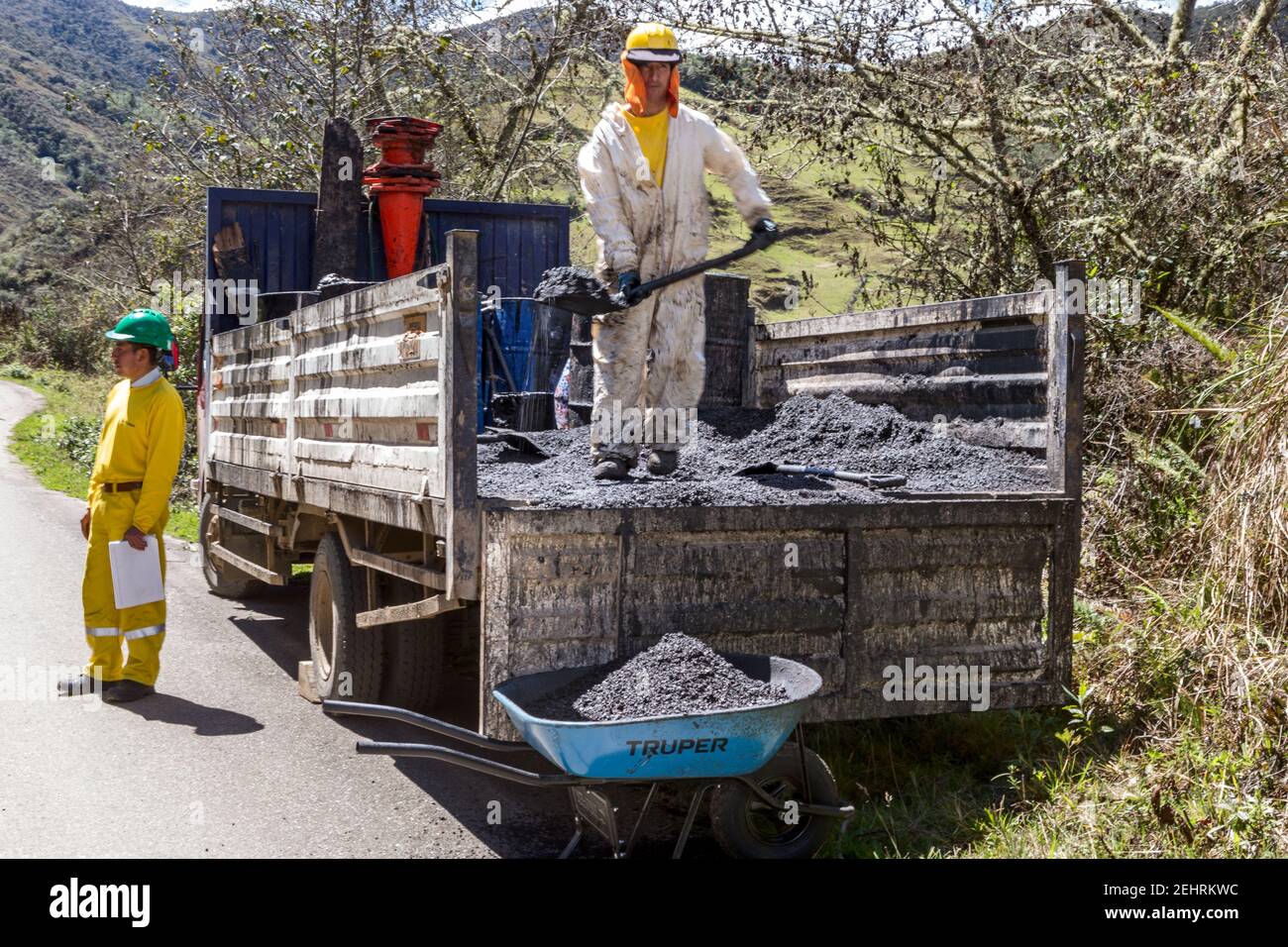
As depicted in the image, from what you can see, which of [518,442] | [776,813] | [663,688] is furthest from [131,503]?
[776,813]

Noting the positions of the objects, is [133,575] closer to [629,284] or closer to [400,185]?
[629,284]

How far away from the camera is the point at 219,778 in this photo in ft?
16.2

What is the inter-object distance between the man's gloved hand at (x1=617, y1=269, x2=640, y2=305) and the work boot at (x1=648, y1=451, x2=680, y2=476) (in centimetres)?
64

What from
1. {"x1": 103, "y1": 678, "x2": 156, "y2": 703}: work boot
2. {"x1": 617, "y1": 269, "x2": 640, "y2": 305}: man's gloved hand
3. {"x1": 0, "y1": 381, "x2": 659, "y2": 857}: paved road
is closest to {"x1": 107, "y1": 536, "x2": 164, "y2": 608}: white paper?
{"x1": 103, "y1": 678, "x2": 156, "y2": 703}: work boot

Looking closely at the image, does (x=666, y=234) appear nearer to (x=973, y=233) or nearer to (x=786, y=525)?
(x=786, y=525)

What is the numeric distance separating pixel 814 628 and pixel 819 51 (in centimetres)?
701

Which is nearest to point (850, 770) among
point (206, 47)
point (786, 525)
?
point (786, 525)

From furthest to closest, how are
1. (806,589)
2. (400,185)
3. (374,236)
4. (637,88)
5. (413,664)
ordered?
(374,236) < (400,185) < (413,664) < (637,88) < (806,589)

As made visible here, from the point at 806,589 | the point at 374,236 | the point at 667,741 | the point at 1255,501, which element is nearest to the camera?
the point at 667,741

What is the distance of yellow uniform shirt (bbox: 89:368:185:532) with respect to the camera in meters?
6.25

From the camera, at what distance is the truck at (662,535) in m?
3.83

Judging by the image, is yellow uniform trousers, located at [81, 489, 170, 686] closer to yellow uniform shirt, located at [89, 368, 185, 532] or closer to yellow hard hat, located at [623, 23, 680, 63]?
yellow uniform shirt, located at [89, 368, 185, 532]

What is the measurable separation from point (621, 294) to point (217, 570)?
5.05 m

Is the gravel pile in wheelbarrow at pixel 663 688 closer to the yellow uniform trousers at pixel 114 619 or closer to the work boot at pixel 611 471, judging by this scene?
the work boot at pixel 611 471
